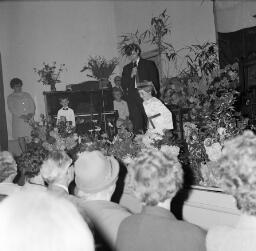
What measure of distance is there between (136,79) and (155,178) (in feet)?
24.0

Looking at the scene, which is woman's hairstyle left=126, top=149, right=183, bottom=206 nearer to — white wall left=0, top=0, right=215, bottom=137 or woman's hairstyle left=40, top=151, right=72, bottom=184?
woman's hairstyle left=40, top=151, right=72, bottom=184

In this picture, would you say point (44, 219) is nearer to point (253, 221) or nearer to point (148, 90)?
point (253, 221)

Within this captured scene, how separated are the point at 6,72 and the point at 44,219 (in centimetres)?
999

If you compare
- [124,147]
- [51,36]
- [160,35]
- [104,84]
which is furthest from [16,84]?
[124,147]

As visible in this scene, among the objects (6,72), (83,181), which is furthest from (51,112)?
(83,181)

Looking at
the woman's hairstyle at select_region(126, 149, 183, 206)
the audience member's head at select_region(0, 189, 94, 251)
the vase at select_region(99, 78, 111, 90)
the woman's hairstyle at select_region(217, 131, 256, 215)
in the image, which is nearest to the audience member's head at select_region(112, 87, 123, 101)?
the vase at select_region(99, 78, 111, 90)

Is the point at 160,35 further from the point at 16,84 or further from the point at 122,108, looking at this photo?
the point at 16,84

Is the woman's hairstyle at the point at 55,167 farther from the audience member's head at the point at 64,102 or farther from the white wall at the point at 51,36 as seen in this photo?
the white wall at the point at 51,36

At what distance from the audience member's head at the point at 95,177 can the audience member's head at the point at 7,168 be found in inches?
50.3

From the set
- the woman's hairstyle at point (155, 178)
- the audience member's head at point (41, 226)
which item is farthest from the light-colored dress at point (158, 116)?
the audience member's head at point (41, 226)

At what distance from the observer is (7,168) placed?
11.8ft

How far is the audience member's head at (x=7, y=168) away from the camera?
3.56 m

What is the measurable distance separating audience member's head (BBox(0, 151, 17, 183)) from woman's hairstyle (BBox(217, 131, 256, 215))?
7.55 ft

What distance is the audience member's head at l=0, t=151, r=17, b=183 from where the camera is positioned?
11.7 ft
